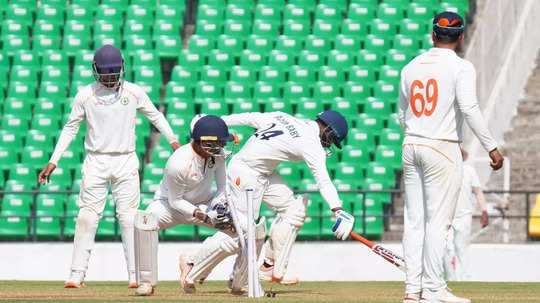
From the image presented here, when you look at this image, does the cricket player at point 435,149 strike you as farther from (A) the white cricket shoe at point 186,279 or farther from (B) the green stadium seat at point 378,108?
(B) the green stadium seat at point 378,108

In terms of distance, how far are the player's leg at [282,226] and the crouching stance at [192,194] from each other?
1330 mm

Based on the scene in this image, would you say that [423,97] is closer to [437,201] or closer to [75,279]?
[437,201]

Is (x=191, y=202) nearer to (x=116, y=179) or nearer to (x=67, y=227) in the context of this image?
(x=116, y=179)

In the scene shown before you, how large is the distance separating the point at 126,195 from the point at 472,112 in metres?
4.32

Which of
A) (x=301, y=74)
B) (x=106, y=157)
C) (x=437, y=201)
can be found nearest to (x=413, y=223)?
(x=437, y=201)

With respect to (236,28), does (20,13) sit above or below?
above

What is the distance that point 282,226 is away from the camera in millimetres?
11797

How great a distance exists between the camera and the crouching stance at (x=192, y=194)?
31.9 ft

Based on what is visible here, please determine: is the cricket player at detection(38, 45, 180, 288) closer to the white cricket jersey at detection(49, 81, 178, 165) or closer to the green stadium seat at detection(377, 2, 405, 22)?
the white cricket jersey at detection(49, 81, 178, 165)

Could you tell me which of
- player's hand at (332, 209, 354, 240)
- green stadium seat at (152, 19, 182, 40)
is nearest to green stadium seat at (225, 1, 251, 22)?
green stadium seat at (152, 19, 182, 40)

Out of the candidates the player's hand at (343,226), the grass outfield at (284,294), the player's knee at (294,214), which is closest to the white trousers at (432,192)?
the grass outfield at (284,294)

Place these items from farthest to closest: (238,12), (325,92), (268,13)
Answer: (238,12), (268,13), (325,92)

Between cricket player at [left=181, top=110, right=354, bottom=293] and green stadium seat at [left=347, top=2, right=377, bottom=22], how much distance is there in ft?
32.8

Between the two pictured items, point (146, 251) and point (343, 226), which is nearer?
point (343, 226)
